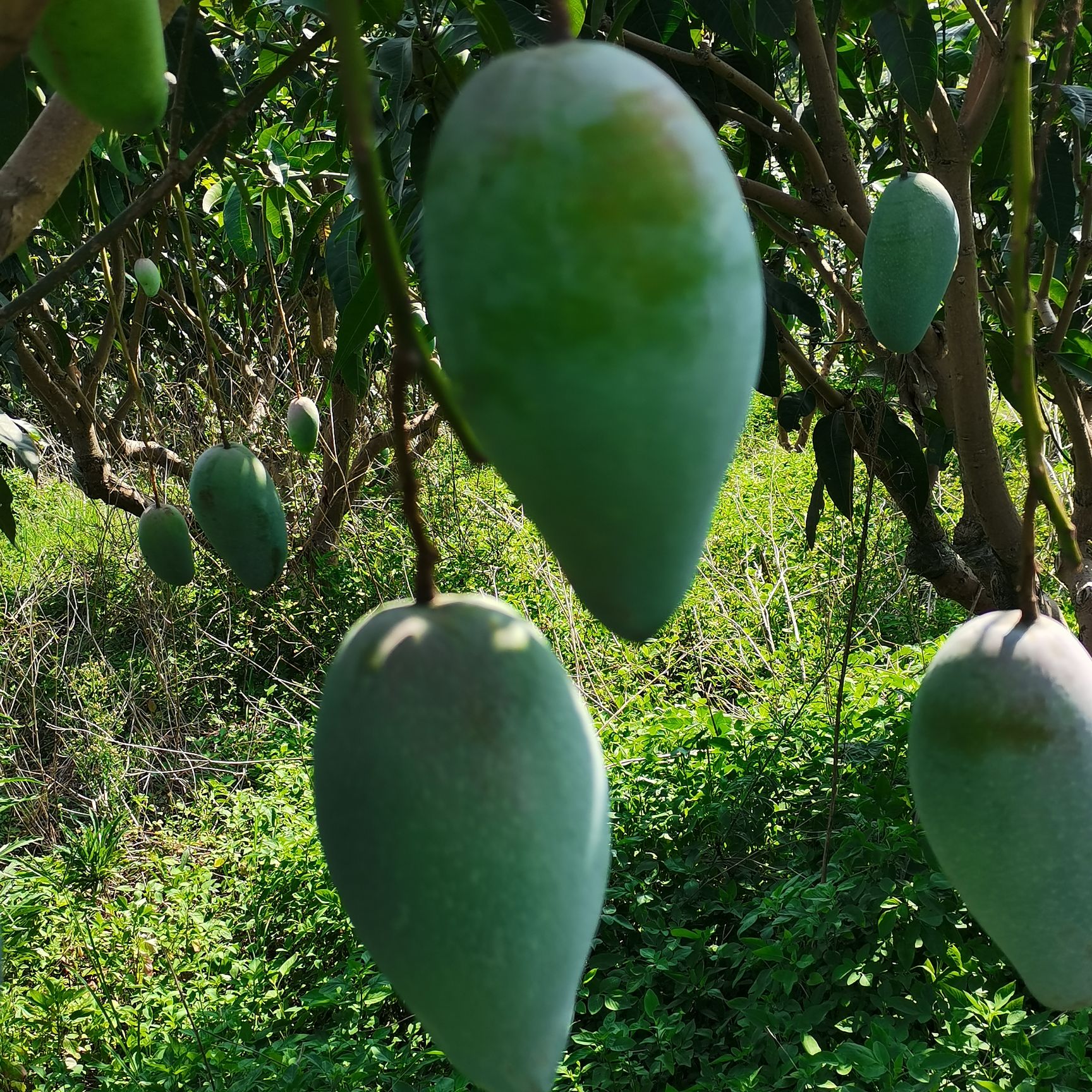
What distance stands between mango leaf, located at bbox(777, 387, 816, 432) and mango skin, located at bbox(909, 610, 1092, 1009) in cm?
161

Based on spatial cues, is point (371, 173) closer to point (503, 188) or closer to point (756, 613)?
point (503, 188)

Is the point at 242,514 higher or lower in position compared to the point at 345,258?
lower

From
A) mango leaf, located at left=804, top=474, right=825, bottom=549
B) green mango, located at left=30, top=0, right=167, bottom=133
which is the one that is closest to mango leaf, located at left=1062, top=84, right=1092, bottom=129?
mango leaf, located at left=804, top=474, right=825, bottom=549

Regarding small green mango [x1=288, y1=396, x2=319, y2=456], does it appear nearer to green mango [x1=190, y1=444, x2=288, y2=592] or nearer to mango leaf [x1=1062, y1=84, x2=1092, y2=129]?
green mango [x1=190, y1=444, x2=288, y2=592]

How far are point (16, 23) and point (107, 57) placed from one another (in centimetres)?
11

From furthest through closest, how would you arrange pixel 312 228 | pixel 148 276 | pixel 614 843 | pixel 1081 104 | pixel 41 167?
pixel 614 843 < pixel 148 276 < pixel 312 228 < pixel 1081 104 < pixel 41 167

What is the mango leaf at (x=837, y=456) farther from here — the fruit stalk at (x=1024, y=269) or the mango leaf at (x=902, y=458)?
the fruit stalk at (x=1024, y=269)

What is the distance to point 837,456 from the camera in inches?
69.2

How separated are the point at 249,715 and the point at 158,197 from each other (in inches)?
148

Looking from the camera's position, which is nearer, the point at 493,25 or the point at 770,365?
the point at 493,25

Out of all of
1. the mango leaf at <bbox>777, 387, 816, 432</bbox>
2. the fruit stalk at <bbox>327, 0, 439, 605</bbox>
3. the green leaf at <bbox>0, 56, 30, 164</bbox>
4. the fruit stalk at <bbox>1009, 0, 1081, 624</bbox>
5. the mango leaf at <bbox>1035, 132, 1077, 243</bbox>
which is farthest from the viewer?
the mango leaf at <bbox>777, 387, 816, 432</bbox>

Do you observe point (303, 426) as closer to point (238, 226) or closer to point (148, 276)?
point (148, 276)

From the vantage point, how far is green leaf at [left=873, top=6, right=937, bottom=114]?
100 centimetres

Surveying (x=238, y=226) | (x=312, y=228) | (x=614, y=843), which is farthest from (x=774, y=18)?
(x=614, y=843)
